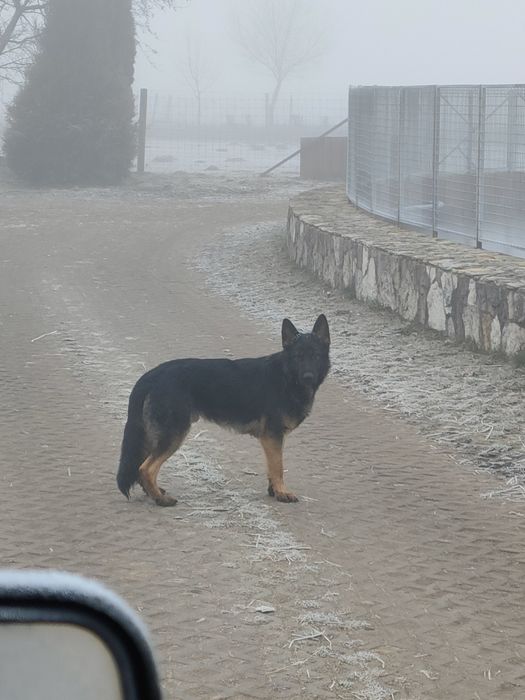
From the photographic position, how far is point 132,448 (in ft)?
20.2

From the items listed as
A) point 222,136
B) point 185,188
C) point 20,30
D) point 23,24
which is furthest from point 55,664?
point 222,136

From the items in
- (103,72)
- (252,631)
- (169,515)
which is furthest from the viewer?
(103,72)

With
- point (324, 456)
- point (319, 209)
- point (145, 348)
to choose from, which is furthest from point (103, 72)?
point (324, 456)

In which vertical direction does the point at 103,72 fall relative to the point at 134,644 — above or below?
above

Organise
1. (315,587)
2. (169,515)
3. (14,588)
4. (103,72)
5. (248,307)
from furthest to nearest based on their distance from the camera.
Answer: (103,72)
(248,307)
(169,515)
(315,587)
(14,588)

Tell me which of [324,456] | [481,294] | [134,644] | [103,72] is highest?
[103,72]

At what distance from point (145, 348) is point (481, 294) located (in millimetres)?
3132

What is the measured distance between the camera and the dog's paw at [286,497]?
20.5ft

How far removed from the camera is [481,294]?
32.9 ft

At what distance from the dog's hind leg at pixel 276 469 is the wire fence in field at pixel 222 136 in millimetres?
30479

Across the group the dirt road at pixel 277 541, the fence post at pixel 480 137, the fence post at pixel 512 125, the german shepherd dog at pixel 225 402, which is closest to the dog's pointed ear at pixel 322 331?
the german shepherd dog at pixel 225 402

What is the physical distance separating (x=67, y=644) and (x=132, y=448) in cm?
509

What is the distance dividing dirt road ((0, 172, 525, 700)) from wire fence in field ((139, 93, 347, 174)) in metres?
28.5

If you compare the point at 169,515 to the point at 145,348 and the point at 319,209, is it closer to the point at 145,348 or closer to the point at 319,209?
the point at 145,348
